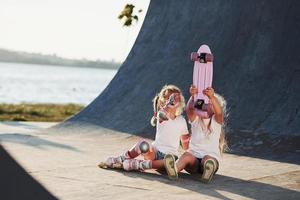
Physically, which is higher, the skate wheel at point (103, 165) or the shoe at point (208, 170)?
the shoe at point (208, 170)

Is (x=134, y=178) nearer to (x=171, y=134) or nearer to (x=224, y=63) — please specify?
(x=171, y=134)

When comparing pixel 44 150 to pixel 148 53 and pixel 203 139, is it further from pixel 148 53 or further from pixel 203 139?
pixel 148 53

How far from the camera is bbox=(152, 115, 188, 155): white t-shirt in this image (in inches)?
254

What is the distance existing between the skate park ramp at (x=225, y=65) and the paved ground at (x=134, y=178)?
1.32 metres

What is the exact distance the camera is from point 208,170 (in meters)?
6.12

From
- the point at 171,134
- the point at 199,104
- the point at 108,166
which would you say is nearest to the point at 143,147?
the point at 171,134

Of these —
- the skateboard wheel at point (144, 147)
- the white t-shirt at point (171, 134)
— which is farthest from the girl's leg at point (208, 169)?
the skateboard wheel at point (144, 147)

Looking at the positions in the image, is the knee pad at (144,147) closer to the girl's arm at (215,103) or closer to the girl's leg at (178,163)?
the girl's leg at (178,163)

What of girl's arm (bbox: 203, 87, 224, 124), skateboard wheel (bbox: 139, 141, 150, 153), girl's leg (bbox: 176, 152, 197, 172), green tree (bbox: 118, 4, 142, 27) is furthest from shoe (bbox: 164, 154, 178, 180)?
green tree (bbox: 118, 4, 142, 27)

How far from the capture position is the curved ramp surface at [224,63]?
30.8 ft

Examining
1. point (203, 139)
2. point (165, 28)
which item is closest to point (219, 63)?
point (165, 28)

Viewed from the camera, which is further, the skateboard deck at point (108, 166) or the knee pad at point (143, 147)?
the skateboard deck at point (108, 166)

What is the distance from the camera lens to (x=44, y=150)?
8.59 meters

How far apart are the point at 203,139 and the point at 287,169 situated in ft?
4.45
